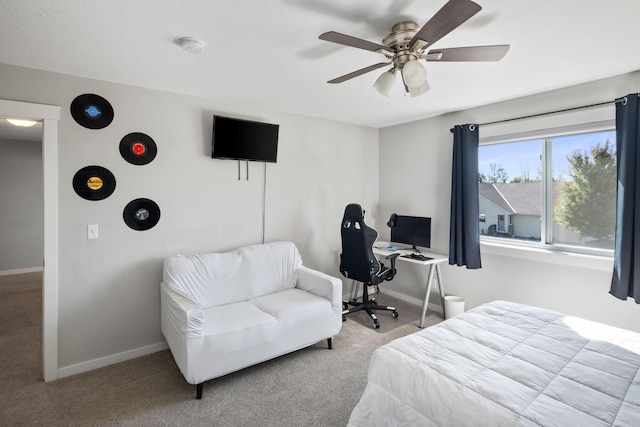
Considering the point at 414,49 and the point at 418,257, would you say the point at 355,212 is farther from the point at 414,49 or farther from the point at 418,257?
the point at 414,49

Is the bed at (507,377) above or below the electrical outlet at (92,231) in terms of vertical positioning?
below

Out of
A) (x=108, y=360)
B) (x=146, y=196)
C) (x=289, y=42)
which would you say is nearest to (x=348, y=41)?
(x=289, y=42)

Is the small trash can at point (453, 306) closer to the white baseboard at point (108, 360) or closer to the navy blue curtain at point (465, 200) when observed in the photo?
the navy blue curtain at point (465, 200)

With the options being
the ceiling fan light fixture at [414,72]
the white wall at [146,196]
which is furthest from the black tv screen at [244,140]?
the ceiling fan light fixture at [414,72]

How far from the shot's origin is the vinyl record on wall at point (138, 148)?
283cm

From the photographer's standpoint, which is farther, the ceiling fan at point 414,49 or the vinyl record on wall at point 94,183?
the vinyl record on wall at point 94,183

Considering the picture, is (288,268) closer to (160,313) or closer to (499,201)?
(160,313)

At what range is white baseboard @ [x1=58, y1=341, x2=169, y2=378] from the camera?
2617mm

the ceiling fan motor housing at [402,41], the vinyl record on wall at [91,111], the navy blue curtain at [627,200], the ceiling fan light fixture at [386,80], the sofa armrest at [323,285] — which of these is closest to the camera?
the ceiling fan motor housing at [402,41]

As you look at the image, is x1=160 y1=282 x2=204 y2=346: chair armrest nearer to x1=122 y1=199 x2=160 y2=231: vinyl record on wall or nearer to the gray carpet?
the gray carpet

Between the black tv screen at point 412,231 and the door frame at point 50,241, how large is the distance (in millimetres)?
3545

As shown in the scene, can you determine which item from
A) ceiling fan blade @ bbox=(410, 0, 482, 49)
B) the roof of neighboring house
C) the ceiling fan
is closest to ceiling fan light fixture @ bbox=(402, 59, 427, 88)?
the ceiling fan

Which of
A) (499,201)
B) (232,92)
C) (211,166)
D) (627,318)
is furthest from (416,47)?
(627,318)

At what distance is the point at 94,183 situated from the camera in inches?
106
